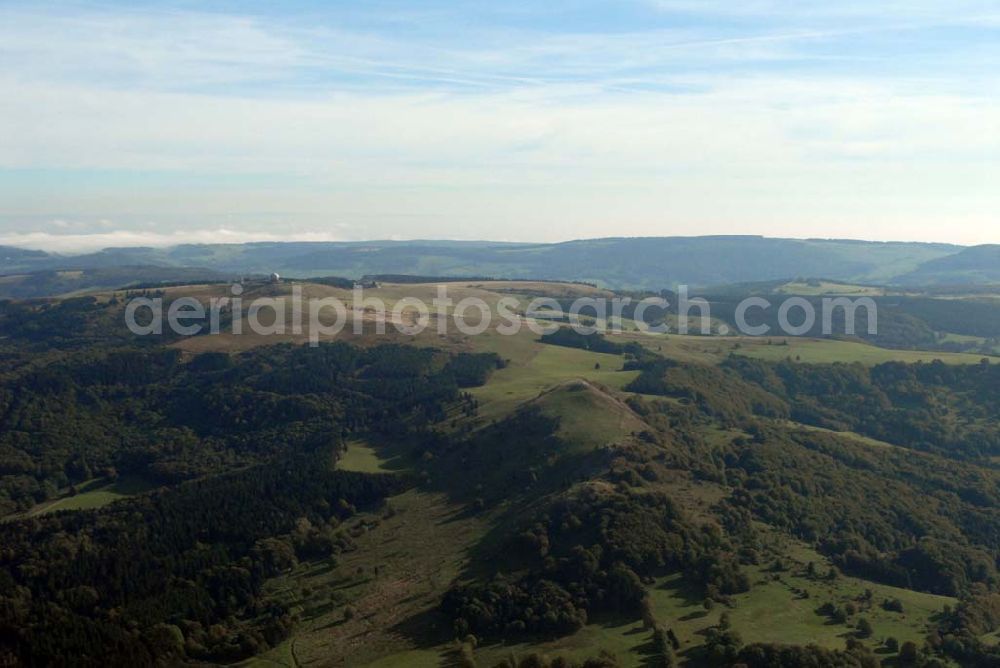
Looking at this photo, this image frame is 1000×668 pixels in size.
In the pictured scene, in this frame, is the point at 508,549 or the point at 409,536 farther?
the point at 409,536

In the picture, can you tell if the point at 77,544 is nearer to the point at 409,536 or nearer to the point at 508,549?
the point at 409,536

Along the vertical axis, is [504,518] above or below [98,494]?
above

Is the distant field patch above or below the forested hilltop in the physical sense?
below

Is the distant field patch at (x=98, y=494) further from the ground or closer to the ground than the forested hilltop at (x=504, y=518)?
closer to the ground

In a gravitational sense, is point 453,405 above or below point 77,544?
above

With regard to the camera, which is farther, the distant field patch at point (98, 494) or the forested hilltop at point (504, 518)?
the distant field patch at point (98, 494)

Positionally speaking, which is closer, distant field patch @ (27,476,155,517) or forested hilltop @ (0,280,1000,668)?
forested hilltop @ (0,280,1000,668)

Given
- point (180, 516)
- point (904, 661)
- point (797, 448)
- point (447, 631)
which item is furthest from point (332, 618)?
point (797, 448)

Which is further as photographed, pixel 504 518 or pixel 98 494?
pixel 98 494
